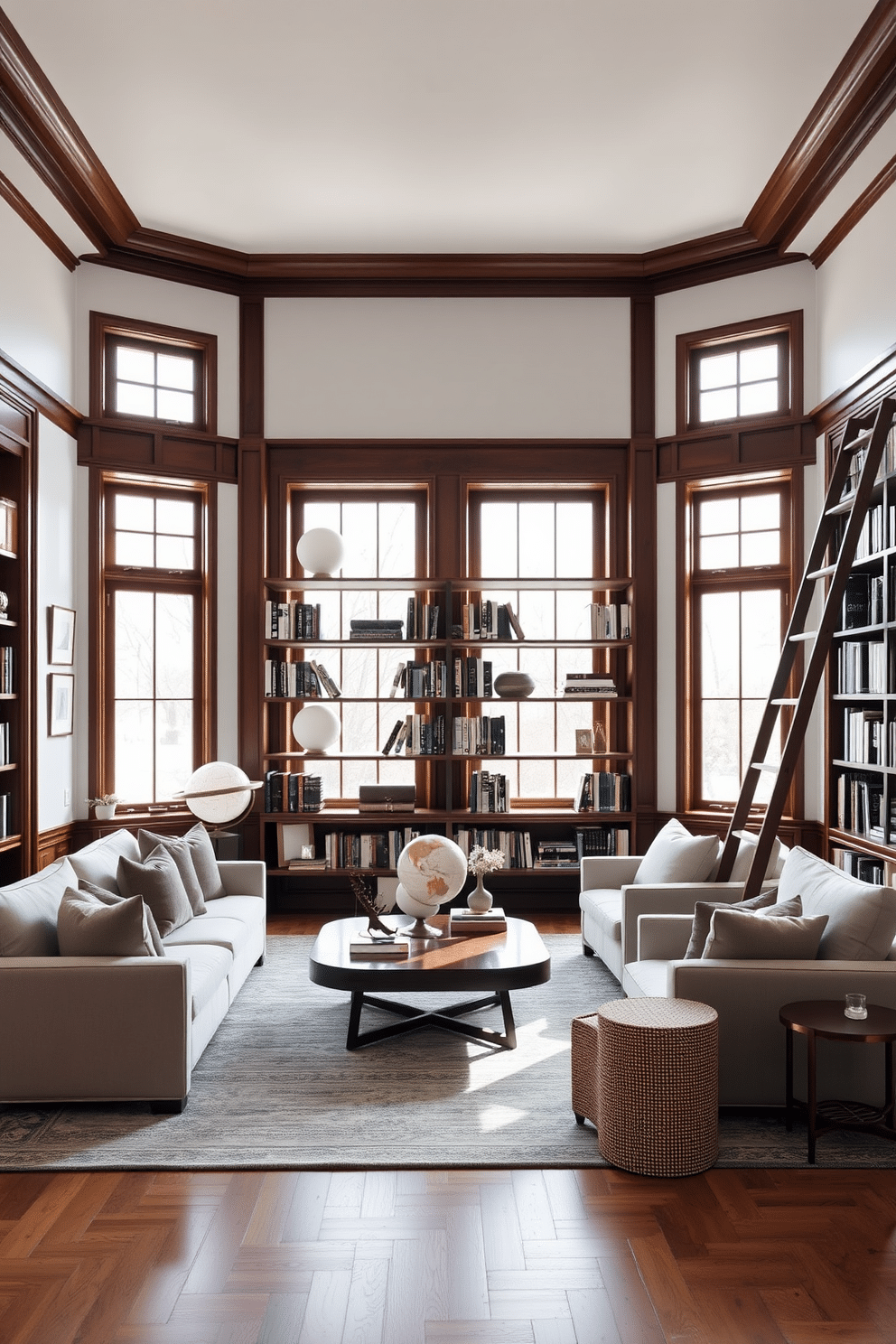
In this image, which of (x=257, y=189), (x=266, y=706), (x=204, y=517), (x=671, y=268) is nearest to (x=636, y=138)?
(x=671, y=268)

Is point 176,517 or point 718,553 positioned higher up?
point 176,517

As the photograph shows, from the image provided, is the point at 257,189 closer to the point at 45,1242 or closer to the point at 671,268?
the point at 671,268

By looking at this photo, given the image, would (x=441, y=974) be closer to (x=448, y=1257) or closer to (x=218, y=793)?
(x=448, y=1257)

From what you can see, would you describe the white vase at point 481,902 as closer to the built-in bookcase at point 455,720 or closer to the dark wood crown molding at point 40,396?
the built-in bookcase at point 455,720

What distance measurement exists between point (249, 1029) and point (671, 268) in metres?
5.42

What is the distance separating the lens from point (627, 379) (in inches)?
282

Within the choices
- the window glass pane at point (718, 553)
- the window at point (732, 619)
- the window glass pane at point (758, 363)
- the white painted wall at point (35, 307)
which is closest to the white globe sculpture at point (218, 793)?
the white painted wall at point (35, 307)

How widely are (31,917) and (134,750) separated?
3039mm

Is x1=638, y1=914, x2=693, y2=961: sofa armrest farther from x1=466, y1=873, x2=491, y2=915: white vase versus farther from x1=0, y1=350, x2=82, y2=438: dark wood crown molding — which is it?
x1=0, y1=350, x2=82, y2=438: dark wood crown molding

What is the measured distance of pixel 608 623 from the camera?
279 inches

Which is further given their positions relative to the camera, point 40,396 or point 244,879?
point 40,396

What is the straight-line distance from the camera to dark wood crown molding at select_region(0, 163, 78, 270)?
541 cm

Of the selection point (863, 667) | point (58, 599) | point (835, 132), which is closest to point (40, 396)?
point (58, 599)

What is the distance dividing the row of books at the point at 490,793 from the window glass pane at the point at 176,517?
2.60 meters
